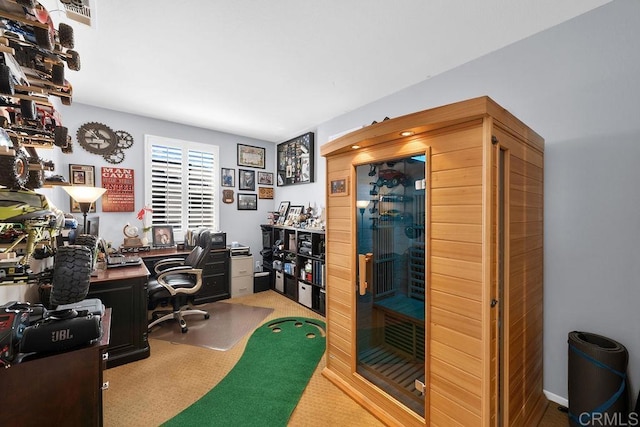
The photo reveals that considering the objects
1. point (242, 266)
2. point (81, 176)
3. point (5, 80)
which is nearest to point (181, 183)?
point (81, 176)

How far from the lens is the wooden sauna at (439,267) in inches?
52.4

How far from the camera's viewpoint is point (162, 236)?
3.96 meters

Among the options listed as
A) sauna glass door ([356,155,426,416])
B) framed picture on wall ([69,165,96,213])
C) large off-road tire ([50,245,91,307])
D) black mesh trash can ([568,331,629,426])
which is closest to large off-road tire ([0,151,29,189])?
large off-road tire ([50,245,91,307])

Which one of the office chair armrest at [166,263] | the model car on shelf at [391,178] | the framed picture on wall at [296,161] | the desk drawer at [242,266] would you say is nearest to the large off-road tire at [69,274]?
the model car on shelf at [391,178]

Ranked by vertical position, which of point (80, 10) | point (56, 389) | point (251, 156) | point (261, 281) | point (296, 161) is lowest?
point (261, 281)

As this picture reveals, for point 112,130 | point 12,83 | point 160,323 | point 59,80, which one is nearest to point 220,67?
point 59,80

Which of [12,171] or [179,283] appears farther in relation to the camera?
[179,283]

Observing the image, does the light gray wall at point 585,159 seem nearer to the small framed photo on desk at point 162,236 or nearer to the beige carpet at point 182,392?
the beige carpet at point 182,392

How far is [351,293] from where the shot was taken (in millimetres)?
1999

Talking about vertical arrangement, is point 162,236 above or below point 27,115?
below

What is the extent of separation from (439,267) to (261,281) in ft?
11.9

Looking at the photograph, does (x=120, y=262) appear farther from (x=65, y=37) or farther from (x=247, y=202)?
(x=65, y=37)

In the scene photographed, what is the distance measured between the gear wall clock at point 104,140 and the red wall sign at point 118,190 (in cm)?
17

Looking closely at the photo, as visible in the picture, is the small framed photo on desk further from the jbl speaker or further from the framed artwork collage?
the jbl speaker
